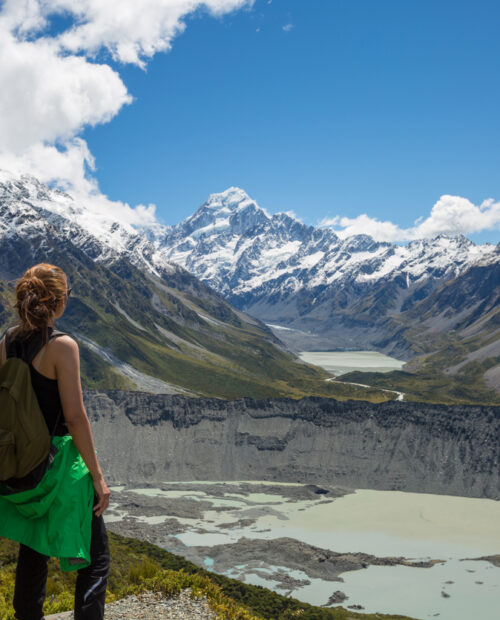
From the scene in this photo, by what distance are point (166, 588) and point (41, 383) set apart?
9204 millimetres

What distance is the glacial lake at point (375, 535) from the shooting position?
5506 cm

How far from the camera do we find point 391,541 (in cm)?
7369

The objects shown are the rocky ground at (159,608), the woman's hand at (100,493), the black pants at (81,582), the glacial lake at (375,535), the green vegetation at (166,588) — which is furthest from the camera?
the glacial lake at (375,535)

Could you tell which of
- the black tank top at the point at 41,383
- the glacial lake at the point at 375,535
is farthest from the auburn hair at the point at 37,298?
the glacial lake at the point at 375,535

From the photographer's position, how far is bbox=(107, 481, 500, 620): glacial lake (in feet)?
181

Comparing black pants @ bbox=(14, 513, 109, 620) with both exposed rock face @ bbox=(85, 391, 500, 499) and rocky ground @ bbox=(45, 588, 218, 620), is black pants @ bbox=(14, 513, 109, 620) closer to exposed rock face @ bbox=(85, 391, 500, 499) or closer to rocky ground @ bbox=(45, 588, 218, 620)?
rocky ground @ bbox=(45, 588, 218, 620)

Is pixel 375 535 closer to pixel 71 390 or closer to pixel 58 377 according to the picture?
pixel 71 390

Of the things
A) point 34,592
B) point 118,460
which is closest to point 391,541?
point 118,460

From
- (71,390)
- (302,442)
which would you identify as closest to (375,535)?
(302,442)

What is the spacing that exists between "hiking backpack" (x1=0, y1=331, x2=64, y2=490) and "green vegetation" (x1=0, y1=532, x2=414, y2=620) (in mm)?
6858

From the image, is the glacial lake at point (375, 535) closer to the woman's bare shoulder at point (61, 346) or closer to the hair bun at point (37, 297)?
the woman's bare shoulder at point (61, 346)

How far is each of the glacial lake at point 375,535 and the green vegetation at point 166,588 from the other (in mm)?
8098

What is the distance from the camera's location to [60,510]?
7152 millimetres

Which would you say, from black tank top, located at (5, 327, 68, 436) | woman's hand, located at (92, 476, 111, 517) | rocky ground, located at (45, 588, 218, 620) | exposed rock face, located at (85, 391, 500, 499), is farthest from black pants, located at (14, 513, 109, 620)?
exposed rock face, located at (85, 391, 500, 499)
